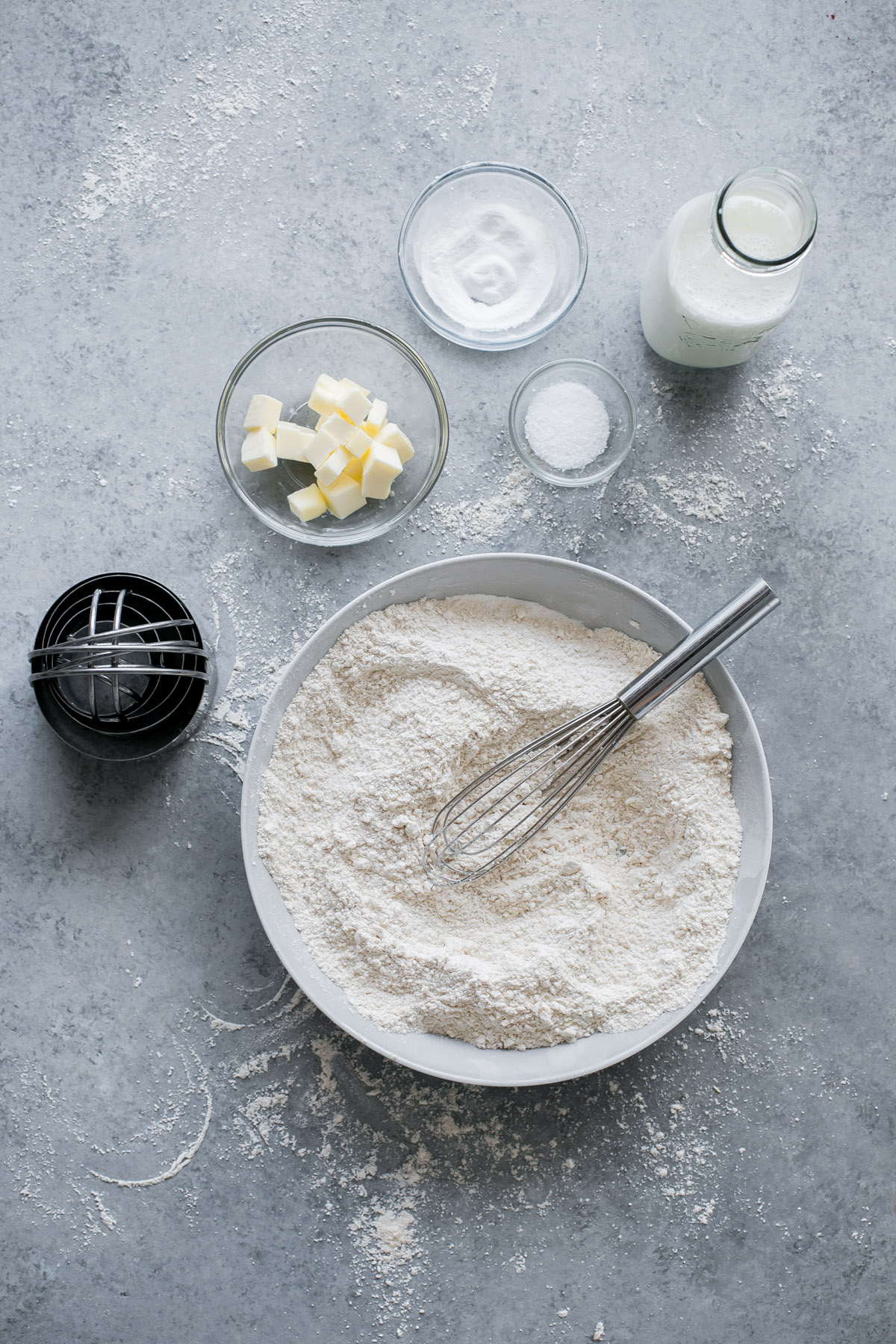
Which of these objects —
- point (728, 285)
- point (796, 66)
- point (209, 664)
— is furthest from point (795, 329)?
point (209, 664)

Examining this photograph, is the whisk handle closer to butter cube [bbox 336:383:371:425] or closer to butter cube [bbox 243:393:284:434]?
butter cube [bbox 336:383:371:425]

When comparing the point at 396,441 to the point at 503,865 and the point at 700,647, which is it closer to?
the point at 700,647

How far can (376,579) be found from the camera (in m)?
1.43

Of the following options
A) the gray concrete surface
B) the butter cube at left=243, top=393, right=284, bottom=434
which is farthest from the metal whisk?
the butter cube at left=243, top=393, right=284, bottom=434

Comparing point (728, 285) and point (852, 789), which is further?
point (852, 789)

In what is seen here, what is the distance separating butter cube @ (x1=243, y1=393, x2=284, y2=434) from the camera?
1.37m

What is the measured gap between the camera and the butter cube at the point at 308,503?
4.49 feet

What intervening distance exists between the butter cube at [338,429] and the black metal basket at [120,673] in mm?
350

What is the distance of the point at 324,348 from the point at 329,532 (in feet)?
1.02

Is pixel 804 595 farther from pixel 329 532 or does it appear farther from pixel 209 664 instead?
pixel 209 664

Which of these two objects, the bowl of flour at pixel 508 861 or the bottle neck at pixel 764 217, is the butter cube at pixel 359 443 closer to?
the bowl of flour at pixel 508 861

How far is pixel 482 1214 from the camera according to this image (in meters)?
1.42

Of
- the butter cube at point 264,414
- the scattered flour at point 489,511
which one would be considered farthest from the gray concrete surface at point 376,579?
the butter cube at point 264,414

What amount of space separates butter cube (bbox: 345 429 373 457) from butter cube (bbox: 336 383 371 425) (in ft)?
0.10
